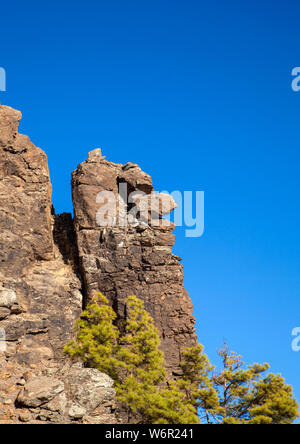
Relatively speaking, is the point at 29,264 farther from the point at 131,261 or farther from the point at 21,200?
the point at 131,261

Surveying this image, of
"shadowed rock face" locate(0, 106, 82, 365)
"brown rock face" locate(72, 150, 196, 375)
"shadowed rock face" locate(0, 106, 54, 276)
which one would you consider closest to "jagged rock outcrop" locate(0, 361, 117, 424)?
"shadowed rock face" locate(0, 106, 82, 365)

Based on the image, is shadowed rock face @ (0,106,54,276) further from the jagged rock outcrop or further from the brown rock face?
the jagged rock outcrop

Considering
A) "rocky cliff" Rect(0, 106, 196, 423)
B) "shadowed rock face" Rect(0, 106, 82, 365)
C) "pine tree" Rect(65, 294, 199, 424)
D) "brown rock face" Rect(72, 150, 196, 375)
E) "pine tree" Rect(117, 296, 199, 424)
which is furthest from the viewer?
"brown rock face" Rect(72, 150, 196, 375)

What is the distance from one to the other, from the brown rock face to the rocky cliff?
77mm

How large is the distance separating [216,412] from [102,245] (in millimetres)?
15953

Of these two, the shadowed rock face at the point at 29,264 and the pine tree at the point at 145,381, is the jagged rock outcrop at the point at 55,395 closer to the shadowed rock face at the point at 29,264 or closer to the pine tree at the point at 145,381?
the pine tree at the point at 145,381

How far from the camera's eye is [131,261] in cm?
4494

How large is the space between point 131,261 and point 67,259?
526 cm

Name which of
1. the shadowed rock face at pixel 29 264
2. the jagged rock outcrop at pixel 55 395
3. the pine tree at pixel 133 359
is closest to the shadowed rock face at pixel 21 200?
the shadowed rock face at pixel 29 264

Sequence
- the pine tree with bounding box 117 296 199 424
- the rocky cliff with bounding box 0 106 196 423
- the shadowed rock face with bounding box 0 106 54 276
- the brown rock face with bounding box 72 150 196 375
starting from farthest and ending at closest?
1. the brown rock face with bounding box 72 150 196 375
2. the shadowed rock face with bounding box 0 106 54 276
3. the rocky cliff with bounding box 0 106 196 423
4. the pine tree with bounding box 117 296 199 424

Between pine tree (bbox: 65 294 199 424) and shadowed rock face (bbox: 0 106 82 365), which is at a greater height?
shadowed rock face (bbox: 0 106 82 365)

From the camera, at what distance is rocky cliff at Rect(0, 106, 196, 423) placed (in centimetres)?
3909

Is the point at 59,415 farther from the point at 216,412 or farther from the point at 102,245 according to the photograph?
the point at 102,245

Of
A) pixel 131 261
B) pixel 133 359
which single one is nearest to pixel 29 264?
pixel 131 261
